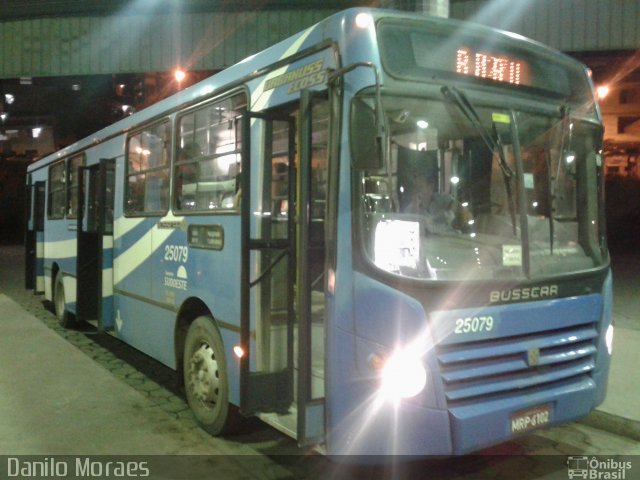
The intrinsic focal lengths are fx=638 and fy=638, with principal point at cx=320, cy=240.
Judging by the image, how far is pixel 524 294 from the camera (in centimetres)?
417

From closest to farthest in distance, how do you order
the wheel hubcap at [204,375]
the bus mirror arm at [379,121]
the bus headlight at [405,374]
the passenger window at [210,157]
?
the bus mirror arm at [379,121] < the bus headlight at [405,374] < the passenger window at [210,157] < the wheel hubcap at [204,375]

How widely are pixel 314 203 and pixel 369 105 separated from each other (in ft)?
Answer: 2.97

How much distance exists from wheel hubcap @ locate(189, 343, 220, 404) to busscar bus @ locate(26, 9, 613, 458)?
0.03 m

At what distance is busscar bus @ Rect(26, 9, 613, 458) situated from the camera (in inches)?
150

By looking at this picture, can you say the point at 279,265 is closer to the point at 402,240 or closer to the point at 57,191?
the point at 402,240

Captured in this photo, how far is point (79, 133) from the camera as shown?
38750mm

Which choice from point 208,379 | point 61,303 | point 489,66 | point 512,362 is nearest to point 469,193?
point 489,66

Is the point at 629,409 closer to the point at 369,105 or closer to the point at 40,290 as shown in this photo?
the point at 369,105

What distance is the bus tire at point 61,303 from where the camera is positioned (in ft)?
33.7

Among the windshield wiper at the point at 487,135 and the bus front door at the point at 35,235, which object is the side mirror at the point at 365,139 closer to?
the windshield wiper at the point at 487,135

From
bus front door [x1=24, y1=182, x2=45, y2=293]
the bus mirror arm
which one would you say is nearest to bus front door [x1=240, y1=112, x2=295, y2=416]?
the bus mirror arm

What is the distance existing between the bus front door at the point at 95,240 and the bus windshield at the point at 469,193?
5002 mm

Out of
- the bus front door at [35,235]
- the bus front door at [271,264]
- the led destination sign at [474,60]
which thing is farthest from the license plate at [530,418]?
the bus front door at [35,235]

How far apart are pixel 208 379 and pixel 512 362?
267 centimetres
